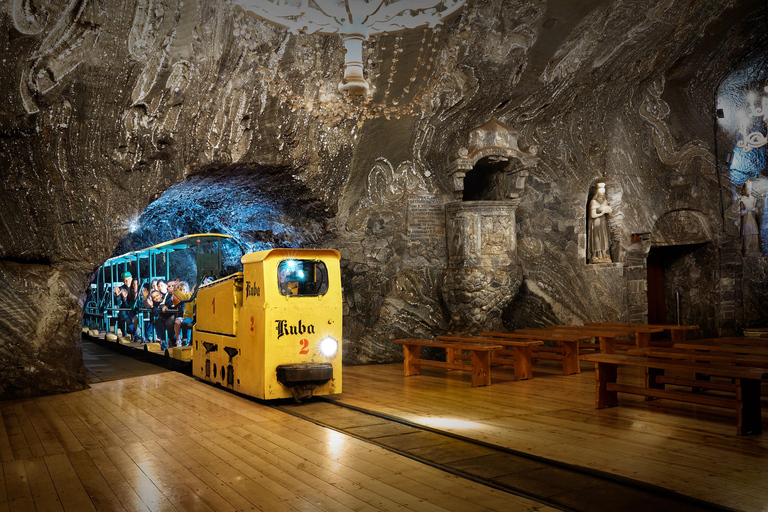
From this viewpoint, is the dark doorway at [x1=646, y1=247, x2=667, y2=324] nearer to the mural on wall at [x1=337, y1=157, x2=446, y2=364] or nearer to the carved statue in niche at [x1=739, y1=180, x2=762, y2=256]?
the carved statue in niche at [x1=739, y1=180, x2=762, y2=256]

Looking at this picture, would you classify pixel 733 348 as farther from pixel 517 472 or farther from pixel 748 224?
pixel 748 224

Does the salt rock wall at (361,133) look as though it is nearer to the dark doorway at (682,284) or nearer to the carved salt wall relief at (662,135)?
the carved salt wall relief at (662,135)

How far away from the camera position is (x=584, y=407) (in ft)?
20.1

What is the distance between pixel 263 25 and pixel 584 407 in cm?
661

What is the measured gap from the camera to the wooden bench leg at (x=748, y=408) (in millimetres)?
4926

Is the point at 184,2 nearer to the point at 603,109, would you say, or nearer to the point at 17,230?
the point at 17,230

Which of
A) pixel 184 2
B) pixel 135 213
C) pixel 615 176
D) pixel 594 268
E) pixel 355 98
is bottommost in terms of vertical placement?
pixel 594 268

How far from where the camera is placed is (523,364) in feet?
26.6

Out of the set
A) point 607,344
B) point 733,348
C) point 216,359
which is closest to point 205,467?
point 216,359

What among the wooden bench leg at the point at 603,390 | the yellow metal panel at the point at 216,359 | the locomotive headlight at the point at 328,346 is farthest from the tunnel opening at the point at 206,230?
the wooden bench leg at the point at 603,390

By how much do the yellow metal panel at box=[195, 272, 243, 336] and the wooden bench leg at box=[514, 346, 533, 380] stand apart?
3.65 meters

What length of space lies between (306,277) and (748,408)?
14.0ft

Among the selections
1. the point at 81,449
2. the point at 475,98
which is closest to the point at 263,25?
the point at 475,98

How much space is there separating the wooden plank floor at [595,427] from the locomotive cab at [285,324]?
610 mm
